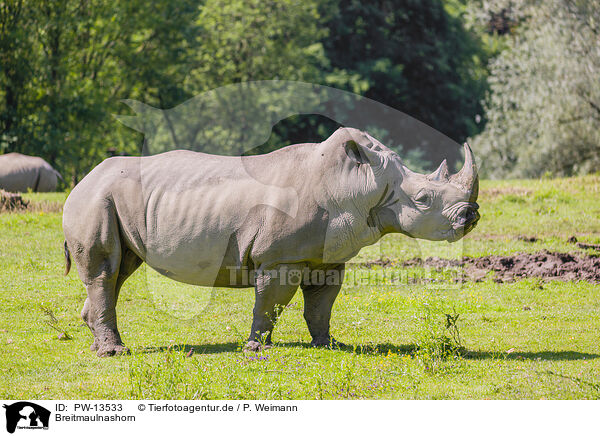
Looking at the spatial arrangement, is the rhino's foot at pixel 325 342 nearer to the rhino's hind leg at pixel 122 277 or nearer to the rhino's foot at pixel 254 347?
the rhino's foot at pixel 254 347

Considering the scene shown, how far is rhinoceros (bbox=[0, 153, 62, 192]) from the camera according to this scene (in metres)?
23.4

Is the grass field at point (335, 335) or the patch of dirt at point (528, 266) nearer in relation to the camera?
the grass field at point (335, 335)

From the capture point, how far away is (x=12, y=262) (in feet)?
48.8

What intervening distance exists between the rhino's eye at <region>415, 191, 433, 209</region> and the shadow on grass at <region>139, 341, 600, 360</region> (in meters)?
1.68

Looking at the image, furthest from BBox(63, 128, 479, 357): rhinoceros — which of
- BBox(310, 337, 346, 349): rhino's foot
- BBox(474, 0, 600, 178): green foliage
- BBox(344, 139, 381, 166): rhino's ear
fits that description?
BBox(474, 0, 600, 178): green foliage

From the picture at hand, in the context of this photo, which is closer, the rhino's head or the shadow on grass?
the rhino's head

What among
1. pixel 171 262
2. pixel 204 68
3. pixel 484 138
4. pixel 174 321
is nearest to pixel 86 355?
pixel 171 262

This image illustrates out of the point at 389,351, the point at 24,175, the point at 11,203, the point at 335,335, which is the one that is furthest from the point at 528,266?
the point at 24,175

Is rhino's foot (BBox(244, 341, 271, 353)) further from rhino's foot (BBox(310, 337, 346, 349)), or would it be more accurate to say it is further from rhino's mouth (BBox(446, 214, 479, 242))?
rhino's mouth (BBox(446, 214, 479, 242))

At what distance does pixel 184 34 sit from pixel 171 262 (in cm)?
3128

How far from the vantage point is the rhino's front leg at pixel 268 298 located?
9234 mm

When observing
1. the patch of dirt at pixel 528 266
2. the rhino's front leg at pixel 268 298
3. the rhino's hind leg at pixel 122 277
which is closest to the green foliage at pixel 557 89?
the patch of dirt at pixel 528 266

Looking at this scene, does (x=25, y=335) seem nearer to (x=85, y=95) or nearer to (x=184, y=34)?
(x=85, y=95)

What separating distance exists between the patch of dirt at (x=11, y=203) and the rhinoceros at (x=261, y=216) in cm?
980
